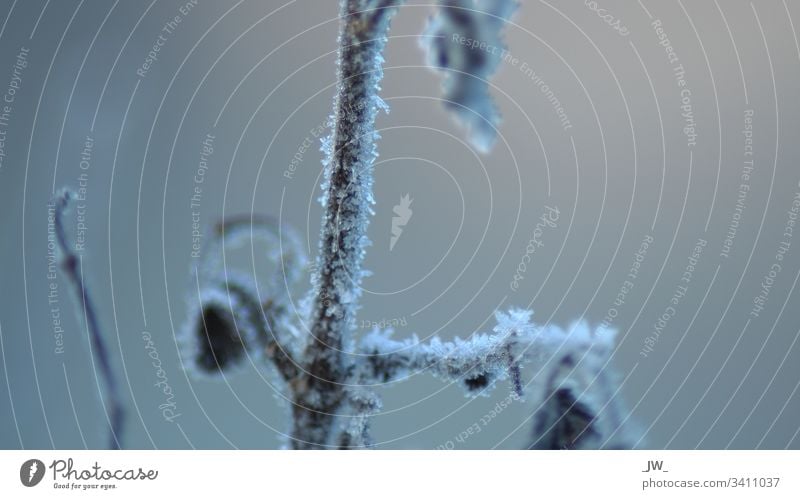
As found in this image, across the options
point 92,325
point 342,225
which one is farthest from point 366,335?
point 92,325

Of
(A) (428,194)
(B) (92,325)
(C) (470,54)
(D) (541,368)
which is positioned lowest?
(D) (541,368)

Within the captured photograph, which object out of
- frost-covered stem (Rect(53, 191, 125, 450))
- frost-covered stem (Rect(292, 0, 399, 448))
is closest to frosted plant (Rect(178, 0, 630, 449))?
frost-covered stem (Rect(292, 0, 399, 448))

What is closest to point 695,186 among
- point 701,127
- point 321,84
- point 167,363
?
point 701,127

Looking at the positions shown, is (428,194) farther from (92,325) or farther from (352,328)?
(92,325)

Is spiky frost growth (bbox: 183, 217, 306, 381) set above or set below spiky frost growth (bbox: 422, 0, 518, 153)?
below

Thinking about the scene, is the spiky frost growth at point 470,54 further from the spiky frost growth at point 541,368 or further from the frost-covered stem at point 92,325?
the frost-covered stem at point 92,325

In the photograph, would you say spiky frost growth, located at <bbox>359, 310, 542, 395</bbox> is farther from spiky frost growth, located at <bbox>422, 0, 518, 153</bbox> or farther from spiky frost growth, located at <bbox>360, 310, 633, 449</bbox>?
spiky frost growth, located at <bbox>422, 0, 518, 153</bbox>
